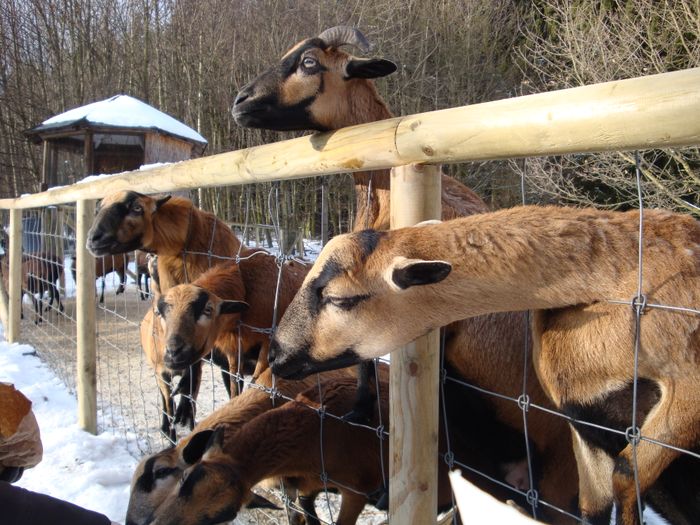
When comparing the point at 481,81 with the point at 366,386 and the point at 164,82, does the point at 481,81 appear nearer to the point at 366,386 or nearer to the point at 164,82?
the point at 164,82

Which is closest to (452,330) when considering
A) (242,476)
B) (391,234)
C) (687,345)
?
(391,234)

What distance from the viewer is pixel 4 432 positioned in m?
1.99

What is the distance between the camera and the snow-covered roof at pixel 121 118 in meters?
12.4

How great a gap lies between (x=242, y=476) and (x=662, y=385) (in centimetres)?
202

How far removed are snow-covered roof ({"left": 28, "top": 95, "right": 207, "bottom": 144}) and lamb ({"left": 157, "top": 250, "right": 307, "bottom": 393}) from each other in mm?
9206

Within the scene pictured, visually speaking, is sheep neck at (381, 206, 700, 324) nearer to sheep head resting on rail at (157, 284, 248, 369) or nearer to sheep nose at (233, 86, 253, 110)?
sheep nose at (233, 86, 253, 110)

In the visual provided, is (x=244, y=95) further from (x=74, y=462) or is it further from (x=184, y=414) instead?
(x=74, y=462)

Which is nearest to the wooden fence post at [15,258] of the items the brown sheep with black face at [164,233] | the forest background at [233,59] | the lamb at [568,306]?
the brown sheep with black face at [164,233]

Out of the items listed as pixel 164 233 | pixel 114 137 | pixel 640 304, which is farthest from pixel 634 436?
pixel 114 137

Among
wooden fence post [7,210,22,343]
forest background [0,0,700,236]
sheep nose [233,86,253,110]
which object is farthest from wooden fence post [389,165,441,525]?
forest background [0,0,700,236]

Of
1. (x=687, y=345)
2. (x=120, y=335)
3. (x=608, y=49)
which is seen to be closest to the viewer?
(x=687, y=345)

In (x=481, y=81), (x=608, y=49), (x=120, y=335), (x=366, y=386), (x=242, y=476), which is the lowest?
(x=120, y=335)

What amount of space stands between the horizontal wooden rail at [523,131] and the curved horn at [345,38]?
51.8 inches

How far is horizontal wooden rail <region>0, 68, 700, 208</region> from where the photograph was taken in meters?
1.25
